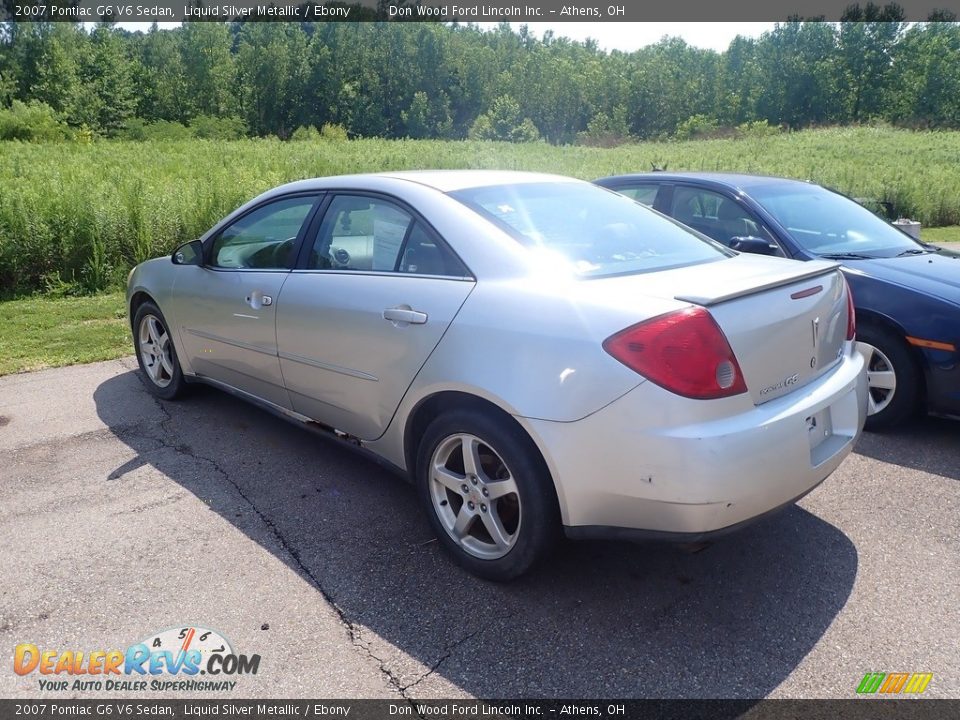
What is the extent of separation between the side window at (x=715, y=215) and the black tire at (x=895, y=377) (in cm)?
104

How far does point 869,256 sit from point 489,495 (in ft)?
11.7

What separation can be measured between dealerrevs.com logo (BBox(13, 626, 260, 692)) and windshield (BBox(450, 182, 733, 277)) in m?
1.91

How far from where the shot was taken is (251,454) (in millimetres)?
4336

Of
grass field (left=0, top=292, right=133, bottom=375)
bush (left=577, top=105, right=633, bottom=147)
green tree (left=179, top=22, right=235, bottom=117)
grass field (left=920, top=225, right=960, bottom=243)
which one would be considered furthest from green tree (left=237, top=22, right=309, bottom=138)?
grass field (left=0, top=292, right=133, bottom=375)

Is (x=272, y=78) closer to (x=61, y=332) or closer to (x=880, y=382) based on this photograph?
(x=61, y=332)

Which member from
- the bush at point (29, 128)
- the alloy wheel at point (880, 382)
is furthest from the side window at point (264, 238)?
the bush at point (29, 128)

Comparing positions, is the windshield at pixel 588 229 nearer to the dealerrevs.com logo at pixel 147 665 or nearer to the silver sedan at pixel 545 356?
the silver sedan at pixel 545 356

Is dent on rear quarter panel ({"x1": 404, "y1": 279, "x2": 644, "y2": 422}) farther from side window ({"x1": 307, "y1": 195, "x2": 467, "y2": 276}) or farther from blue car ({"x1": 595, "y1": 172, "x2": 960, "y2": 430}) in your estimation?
blue car ({"x1": 595, "y1": 172, "x2": 960, "y2": 430})

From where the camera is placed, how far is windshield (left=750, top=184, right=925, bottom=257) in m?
5.13

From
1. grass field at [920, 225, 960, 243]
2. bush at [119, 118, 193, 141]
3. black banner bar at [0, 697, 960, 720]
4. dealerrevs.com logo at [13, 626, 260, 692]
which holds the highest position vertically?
bush at [119, 118, 193, 141]

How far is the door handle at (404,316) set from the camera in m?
3.08

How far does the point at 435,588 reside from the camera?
9.70 feet

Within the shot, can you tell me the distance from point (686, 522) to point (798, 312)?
0.97 m

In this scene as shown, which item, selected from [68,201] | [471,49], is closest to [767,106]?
[471,49]
